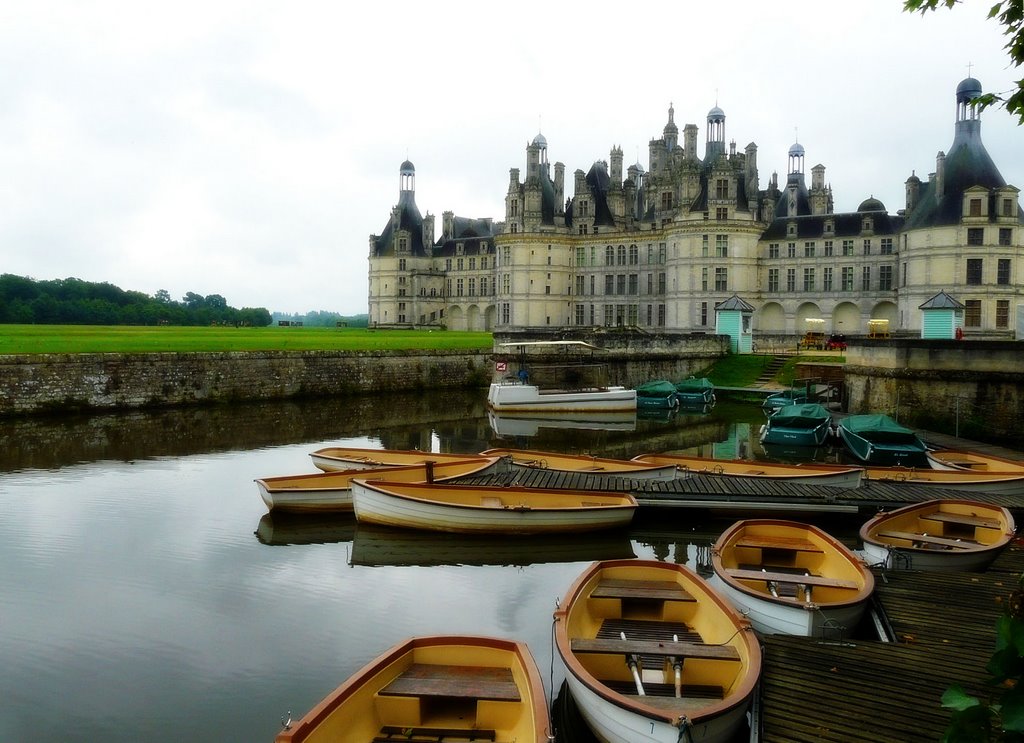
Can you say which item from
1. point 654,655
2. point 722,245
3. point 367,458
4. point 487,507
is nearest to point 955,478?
point 487,507

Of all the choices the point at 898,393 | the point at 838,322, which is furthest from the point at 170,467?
the point at 838,322

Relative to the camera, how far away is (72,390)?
3111cm

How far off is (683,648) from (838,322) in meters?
52.1

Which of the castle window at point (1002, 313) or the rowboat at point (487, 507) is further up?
the castle window at point (1002, 313)

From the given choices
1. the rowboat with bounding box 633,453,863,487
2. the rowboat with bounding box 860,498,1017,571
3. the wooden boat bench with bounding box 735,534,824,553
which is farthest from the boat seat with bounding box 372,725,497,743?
the rowboat with bounding box 633,453,863,487

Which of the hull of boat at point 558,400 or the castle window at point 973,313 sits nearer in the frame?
the hull of boat at point 558,400

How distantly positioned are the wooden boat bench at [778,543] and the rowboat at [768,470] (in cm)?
560

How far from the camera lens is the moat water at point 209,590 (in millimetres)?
8469

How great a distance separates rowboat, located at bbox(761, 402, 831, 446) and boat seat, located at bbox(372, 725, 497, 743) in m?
20.9

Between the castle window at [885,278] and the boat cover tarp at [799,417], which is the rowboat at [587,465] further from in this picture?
the castle window at [885,278]

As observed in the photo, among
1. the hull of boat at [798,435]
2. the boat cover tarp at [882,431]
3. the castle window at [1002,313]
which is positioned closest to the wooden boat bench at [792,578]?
the boat cover tarp at [882,431]

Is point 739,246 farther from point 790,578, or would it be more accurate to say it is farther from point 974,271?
point 790,578

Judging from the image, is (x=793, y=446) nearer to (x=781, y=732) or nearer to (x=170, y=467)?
(x=170, y=467)

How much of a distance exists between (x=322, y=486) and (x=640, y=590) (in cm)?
882
